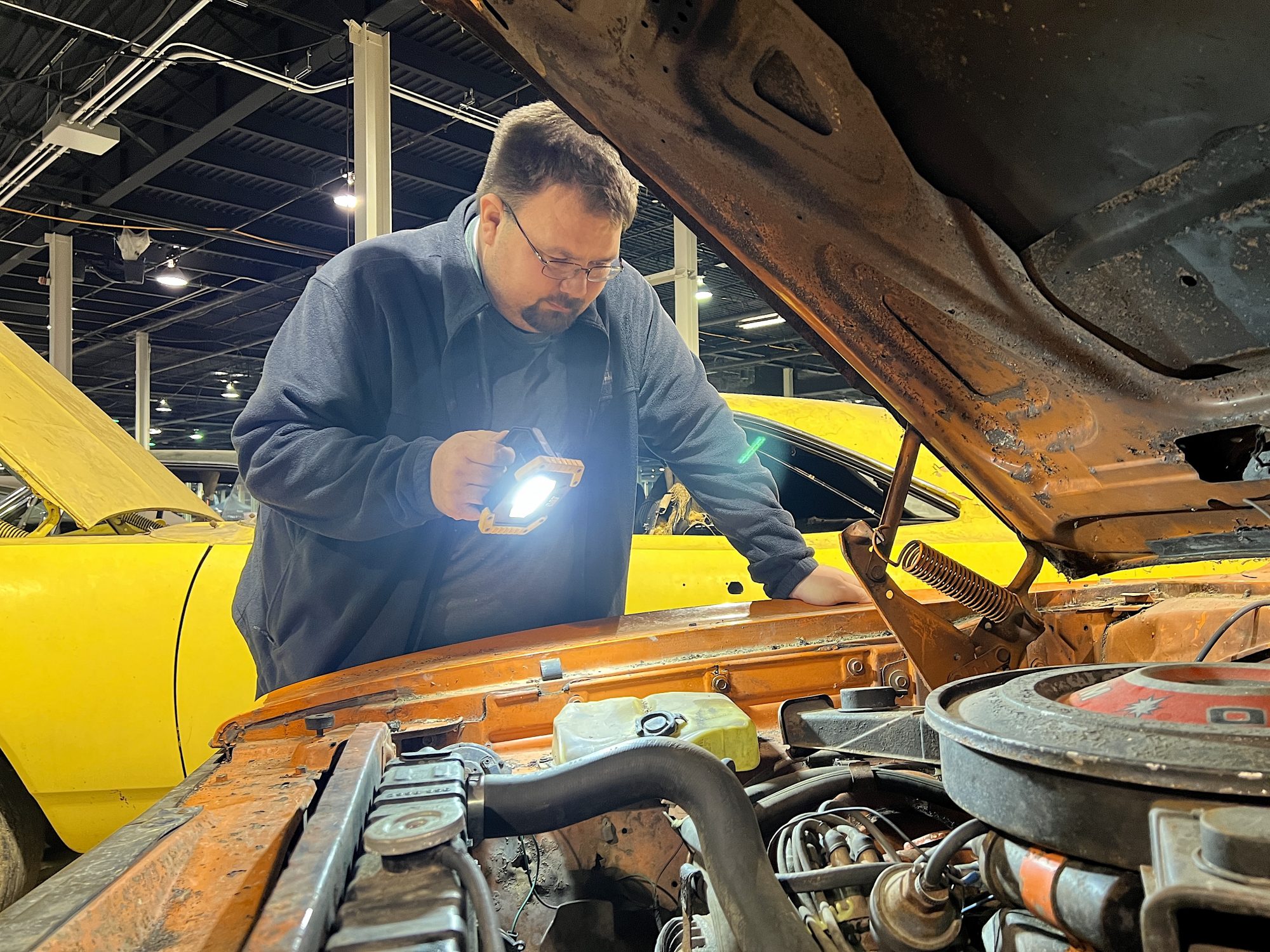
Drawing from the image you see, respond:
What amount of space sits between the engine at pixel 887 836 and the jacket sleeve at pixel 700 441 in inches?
37.7

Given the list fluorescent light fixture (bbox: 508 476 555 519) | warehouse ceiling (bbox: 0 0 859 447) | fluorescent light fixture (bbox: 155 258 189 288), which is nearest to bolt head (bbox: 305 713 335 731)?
fluorescent light fixture (bbox: 508 476 555 519)

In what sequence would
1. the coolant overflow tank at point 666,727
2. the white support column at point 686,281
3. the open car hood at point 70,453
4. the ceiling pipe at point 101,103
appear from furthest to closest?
the white support column at point 686,281 < the ceiling pipe at point 101,103 < the open car hood at point 70,453 < the coolant overflow tank at point 666,727

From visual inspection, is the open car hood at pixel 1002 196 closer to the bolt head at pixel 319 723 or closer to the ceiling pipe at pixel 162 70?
A: the bolt head at pixel 319 723

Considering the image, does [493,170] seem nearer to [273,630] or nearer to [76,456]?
[273,630]

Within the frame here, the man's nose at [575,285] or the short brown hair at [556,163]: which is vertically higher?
the short brown hair at [556,163]

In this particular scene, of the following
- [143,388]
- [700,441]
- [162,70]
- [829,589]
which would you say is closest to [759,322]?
[162,70]

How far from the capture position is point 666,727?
125cm

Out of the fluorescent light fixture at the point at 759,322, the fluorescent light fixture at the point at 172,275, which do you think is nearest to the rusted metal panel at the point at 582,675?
the fluorescent light fixture at the point at 172,275

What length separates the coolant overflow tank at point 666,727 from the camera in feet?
4.09

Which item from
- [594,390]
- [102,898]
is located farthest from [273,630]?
[102,898]

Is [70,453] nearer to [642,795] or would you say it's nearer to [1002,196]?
[642,795]

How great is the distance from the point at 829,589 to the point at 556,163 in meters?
1.13

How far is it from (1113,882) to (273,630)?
1826mm

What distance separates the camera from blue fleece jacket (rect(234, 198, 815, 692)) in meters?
1.78
